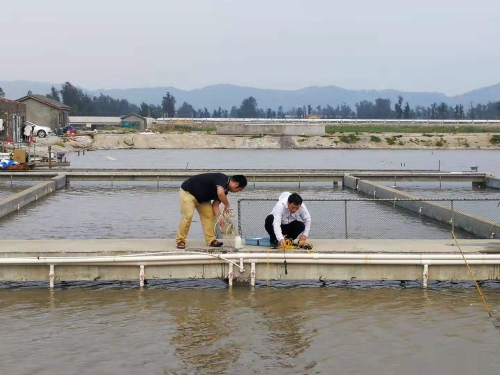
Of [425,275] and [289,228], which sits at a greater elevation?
[289,228]

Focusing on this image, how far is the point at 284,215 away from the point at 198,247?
1.94 meters

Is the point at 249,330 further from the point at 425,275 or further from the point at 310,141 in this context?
the point at 310,141

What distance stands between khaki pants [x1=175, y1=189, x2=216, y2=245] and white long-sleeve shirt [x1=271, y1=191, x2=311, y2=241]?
53.2 inches

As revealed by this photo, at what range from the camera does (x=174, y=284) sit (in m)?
15.1

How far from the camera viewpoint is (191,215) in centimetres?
1472

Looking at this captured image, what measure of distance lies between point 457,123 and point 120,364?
18215cm

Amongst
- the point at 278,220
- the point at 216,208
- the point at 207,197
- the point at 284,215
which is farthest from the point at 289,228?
the point at 207,197

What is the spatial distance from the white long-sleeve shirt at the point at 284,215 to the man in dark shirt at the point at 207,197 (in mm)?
903

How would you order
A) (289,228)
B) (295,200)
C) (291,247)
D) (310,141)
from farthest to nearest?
(310,141)
(289,228)
(291,247)
(295,200)

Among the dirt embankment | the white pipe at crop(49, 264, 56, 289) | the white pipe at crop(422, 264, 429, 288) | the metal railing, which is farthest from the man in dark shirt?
the dirt embankment

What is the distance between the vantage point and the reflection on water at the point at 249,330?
33.7ft

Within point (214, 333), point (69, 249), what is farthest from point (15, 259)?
point (214, 333)

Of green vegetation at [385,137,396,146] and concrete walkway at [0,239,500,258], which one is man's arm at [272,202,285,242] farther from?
green vegetation at [385,137,396,146]

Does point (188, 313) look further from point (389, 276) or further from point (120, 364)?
point (389, 276)
